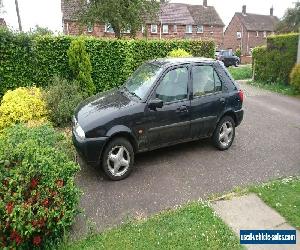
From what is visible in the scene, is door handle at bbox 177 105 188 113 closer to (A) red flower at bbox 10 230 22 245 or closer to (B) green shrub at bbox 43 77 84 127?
(A) red flower at bbox 10 230 22 245

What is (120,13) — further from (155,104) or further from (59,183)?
(59,183)

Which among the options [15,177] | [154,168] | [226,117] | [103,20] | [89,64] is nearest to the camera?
[15,177]

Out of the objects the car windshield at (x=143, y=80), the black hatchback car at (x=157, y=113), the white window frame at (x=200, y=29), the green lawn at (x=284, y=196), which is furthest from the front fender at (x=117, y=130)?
the white window frame at (x=200, y=29)

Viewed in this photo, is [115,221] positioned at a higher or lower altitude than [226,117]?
lower

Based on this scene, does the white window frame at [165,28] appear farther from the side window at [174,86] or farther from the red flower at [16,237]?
the red flower at [16,237]

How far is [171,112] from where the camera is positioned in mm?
5629

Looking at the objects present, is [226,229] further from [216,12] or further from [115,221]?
[216,12]

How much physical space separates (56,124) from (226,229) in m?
5.65

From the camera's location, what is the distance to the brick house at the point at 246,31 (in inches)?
1852

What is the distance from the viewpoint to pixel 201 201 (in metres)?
4.64

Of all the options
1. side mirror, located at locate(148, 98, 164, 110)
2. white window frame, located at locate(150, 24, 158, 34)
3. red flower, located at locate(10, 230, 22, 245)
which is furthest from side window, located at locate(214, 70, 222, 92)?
white window frame, located at locate(150, 24, 158, 34)

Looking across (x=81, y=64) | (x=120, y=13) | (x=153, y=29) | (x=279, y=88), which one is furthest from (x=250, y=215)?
(x=153, y=29)

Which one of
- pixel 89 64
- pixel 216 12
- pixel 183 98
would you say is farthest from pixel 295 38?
pixel 216 12

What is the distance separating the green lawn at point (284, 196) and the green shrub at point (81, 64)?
6.49m
